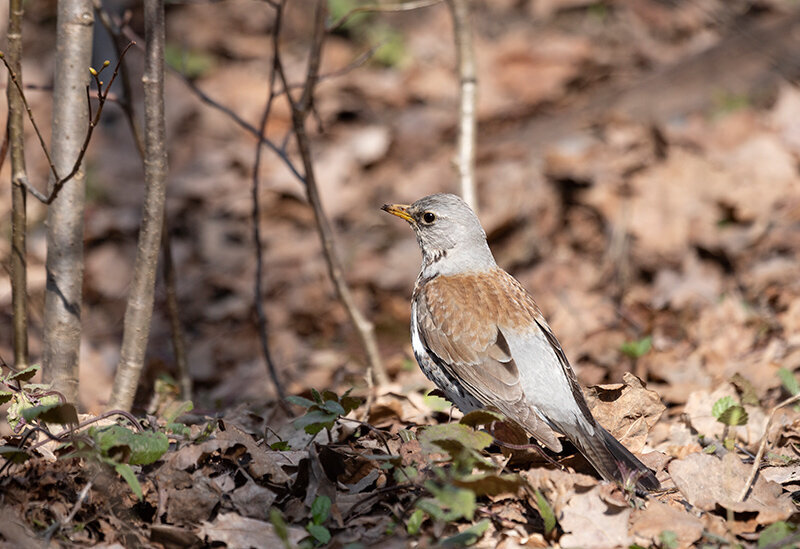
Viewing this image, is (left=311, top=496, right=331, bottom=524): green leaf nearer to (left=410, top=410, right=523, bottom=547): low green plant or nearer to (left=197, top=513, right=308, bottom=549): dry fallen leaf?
(left=197, top=513, right=308, bottom=549): dry fallen leaf

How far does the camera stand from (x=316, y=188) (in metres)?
5.16

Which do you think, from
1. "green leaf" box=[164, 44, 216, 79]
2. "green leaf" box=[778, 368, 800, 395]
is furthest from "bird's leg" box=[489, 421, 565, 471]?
"green leaf" box=[164, 44, 216, 79]

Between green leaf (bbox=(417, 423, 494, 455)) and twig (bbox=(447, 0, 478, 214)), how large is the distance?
9.77 ft

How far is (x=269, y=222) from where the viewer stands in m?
8.25

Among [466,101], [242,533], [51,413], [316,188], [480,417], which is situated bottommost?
[242,533]

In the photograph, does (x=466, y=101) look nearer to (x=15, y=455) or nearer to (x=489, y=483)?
(x=489, y=483)

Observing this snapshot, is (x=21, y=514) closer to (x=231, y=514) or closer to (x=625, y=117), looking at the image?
(x=231, y=514)

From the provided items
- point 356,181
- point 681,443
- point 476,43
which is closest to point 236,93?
point 356,181

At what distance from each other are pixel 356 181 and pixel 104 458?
609 cm

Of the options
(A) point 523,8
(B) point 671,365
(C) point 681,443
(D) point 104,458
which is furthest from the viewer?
(A) point 523,8

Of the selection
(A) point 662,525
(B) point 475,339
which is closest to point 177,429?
(B) point 475,339

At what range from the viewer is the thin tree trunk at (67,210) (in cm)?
372

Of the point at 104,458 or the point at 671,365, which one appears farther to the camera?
the point at 671,365

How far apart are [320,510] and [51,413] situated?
3.48ft
